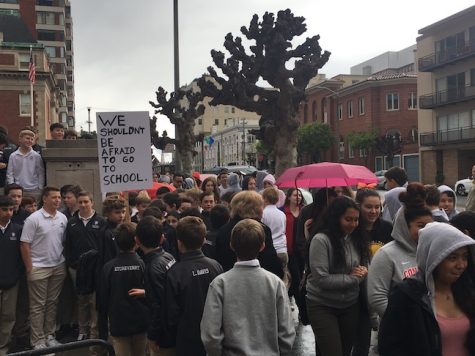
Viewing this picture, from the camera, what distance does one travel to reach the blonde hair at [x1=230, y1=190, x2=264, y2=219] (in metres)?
5.24

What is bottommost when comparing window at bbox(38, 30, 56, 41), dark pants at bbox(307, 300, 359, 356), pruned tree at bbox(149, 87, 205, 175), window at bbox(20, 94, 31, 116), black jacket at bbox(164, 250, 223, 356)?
dark pants at bbox(307, 300, 359, 356)

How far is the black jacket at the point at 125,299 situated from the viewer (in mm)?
4609

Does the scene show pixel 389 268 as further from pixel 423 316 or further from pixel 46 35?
pixel 46 35

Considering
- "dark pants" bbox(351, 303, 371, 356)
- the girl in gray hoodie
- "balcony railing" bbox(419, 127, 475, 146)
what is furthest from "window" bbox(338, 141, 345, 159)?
the girl in gray hoodie

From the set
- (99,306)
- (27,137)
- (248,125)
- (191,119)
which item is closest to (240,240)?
(99,306)

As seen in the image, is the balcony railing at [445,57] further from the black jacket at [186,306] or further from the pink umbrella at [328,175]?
the black jacket at [186,306]

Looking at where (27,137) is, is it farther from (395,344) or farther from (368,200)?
(395,344)

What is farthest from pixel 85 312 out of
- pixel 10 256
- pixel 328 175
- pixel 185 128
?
pixel 185 128

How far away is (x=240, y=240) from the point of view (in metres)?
3.58

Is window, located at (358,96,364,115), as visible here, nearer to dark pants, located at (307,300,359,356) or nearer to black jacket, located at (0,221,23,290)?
black jacket, located at (0,221,23,290)

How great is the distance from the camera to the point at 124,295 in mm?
4633

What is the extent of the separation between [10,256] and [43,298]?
64 centimetres

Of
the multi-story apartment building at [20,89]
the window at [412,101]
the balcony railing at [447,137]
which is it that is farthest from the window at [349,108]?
the multi-story apartment building at [20,89]

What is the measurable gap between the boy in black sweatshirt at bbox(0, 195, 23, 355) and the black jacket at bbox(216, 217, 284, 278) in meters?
2.37
